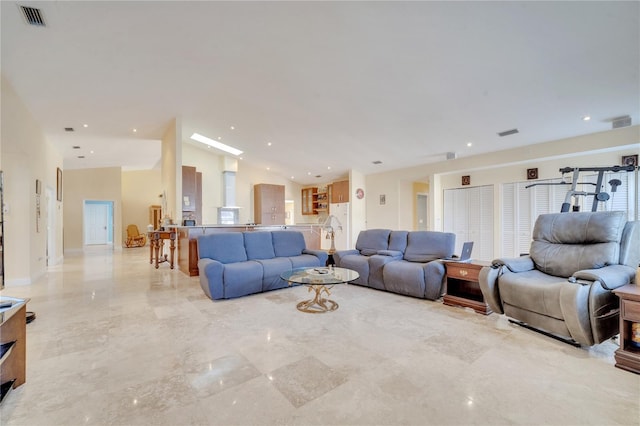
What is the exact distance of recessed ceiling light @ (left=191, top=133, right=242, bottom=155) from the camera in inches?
309

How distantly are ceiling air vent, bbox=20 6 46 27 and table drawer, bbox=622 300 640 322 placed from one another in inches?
216

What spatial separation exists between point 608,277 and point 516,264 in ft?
2.49

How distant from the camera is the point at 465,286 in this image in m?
3.52

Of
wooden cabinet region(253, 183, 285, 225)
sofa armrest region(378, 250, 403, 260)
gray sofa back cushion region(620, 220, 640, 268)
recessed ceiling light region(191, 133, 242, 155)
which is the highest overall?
recessed ceiling light region(191, 133, 242, 155)

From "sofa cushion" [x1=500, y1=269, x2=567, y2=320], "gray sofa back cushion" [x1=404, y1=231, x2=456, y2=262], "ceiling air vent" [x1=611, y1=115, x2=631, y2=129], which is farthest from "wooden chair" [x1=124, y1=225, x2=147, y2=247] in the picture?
"ceiling air vent" [x1=611, y1=115, x2=631, y2=129]

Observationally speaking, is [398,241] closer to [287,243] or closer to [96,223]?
[287,243]

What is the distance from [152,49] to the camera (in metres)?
3.37

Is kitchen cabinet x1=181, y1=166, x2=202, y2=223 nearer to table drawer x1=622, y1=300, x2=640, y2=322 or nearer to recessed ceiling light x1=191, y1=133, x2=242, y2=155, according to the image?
recessed ceiling light x1=191, y1=133, x2=242, y2=155

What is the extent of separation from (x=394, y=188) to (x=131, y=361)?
23.4 ft

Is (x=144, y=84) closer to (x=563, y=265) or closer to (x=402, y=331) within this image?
(x=402, y=331)

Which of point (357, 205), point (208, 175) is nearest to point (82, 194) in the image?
point (208, 175)

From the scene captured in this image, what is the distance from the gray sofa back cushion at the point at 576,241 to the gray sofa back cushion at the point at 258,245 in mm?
3532

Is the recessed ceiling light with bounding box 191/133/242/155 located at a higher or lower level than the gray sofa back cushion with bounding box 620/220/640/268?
higher

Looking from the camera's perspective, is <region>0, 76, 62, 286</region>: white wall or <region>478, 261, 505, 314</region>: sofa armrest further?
<region>0, 76, 62, 286</region>: white wall
